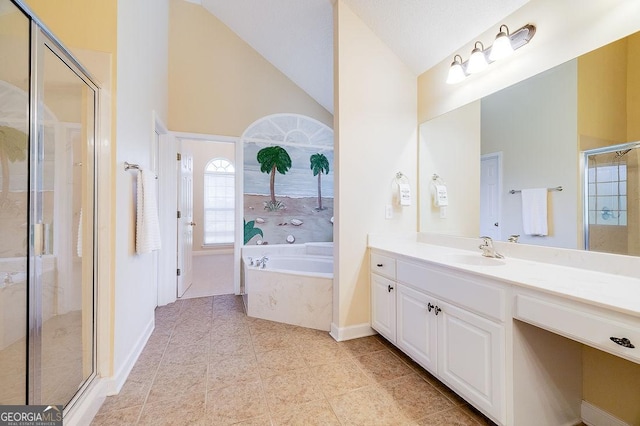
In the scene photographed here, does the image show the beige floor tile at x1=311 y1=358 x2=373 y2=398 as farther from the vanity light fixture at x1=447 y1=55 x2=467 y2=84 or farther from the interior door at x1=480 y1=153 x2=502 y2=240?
the vanity light fixture at x1=447 y1=55 x2=467 y2=84

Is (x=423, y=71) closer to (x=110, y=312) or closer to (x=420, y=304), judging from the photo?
(x=420, y=304)

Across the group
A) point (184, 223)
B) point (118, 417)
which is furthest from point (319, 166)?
point (118, 417)

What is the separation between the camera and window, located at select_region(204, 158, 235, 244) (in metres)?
6.68

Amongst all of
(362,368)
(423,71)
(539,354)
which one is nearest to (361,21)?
(423,71)

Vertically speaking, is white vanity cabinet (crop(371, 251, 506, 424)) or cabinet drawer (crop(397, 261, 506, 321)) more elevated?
cabinet drawer (crop(397, 261, 506, 321))

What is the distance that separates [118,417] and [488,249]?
2511mm

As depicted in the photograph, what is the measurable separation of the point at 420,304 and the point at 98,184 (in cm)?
225

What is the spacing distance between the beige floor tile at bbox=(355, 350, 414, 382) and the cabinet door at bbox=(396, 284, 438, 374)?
0.13 metres

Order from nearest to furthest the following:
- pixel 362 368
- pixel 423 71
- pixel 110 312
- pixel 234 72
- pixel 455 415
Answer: pixel 455 415
pixel 110 312
pixel 362 368
pixel 423 71
pixel 234 72

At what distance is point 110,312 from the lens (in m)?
1.66

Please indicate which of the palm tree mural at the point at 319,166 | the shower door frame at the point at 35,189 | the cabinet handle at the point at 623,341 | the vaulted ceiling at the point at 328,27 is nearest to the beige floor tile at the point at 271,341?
the shower door frame at the point at 35,189

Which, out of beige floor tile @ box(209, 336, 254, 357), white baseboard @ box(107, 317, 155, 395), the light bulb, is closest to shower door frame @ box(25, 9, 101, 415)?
Answer: white baseboard @ box(107, 317, 155, 395)

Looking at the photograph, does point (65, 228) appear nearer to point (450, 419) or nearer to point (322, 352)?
point (322, 352)

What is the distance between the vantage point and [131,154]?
2004 mm
